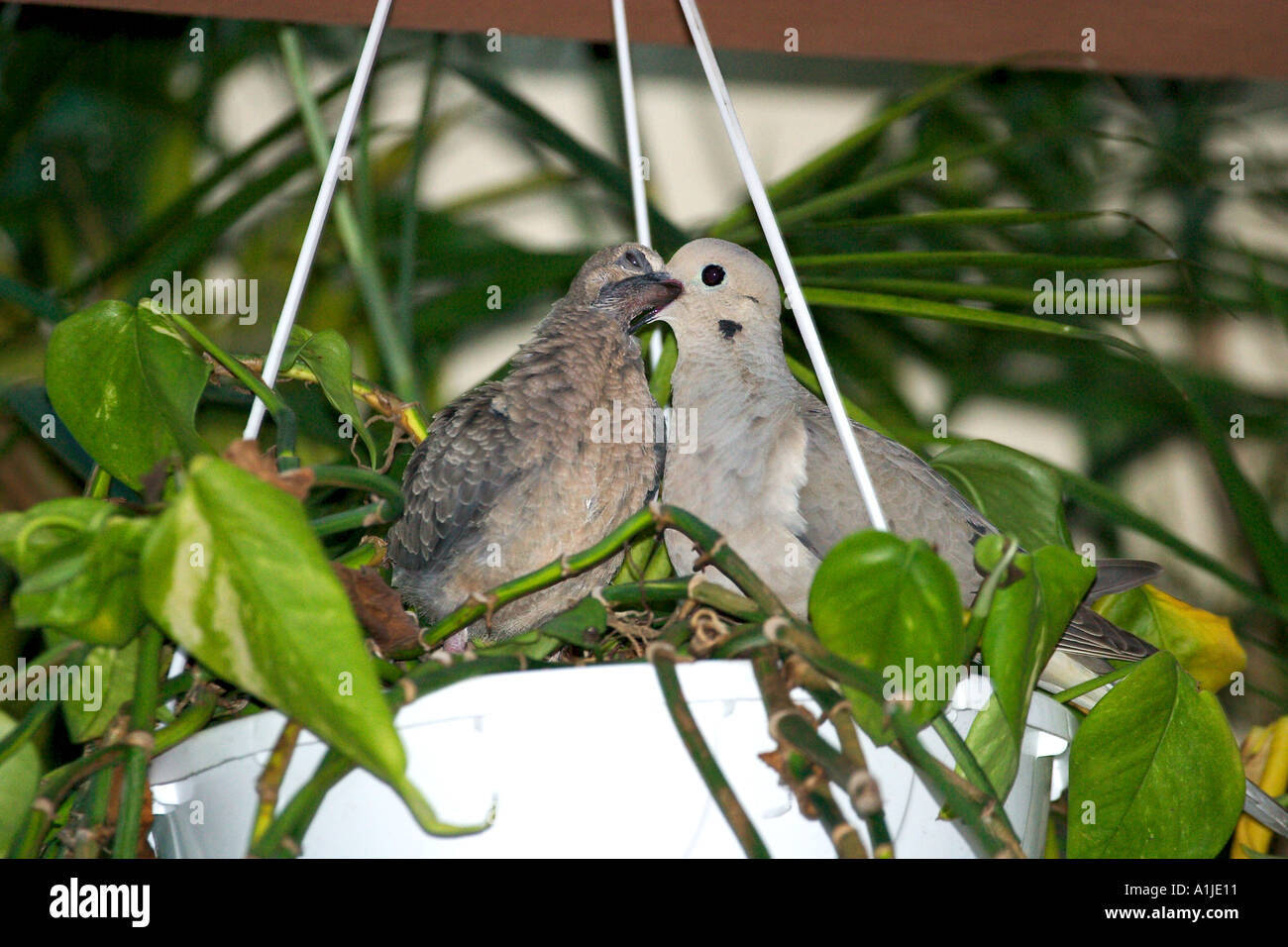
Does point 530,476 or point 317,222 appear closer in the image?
point 317,222

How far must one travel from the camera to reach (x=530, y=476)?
87 centimetres

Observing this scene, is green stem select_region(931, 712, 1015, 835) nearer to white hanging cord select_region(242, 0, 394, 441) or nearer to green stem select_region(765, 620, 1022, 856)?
green stem select_region(765, 620, 1022, 856)

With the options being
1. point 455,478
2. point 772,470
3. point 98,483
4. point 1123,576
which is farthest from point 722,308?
point 98,483

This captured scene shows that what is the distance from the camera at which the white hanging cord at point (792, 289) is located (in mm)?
615

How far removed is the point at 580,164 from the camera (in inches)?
46.6

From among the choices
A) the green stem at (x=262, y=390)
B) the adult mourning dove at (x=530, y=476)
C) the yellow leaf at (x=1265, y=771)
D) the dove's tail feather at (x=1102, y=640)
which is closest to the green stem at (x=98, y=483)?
the green stem at (x=262, y=390)

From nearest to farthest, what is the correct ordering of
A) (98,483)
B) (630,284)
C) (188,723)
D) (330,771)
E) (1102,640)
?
1. (330,771)
2. (188,723)
3. (98,483)
4. (1102,640)
5. (630,284)

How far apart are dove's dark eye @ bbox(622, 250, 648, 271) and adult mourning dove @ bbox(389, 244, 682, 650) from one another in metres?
0.02

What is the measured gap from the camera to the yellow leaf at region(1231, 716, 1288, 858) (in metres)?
0.85

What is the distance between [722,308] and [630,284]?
87 mm

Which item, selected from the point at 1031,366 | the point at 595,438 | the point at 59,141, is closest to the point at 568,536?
the point at 595,438

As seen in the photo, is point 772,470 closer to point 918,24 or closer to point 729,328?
point 729,328

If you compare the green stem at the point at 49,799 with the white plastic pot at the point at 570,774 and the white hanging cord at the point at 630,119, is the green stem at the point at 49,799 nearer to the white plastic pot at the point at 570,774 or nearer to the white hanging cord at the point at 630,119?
the white plastic pot at the point at 570,774
